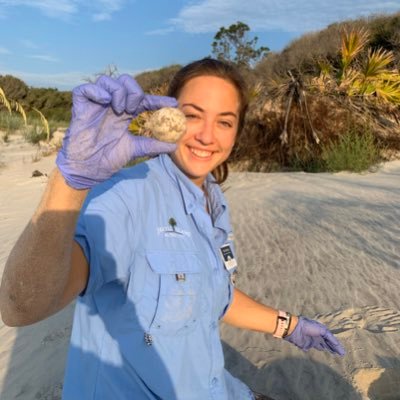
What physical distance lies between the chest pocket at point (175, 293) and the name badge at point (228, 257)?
46 cm

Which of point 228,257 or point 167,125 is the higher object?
point 167,125

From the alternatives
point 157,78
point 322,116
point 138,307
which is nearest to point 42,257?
point 138,307

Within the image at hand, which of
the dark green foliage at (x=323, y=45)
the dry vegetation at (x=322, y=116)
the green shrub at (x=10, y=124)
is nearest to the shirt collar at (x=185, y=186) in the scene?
the dry vegetation at (x=322, y=116)

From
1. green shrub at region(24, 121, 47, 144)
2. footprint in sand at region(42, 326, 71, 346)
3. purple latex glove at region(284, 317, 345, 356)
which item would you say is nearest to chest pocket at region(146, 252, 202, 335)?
purple latex glove at region(284, 317, 345, 356)

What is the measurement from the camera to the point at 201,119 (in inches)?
78.2

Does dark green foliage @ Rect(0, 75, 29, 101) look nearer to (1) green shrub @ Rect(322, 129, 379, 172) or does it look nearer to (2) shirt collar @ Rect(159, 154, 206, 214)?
(1) green shrub @ Rect(322, 129, 379, 172)

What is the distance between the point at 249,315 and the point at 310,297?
146 cm

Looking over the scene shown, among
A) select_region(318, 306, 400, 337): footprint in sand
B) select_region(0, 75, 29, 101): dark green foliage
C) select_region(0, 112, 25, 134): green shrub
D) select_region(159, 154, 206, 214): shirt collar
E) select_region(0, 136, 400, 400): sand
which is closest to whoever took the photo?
select_region(159, 154, 206, 214): shirt collar

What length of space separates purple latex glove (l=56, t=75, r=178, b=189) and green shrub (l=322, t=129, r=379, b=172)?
727cm

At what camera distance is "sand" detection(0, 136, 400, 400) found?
273cm

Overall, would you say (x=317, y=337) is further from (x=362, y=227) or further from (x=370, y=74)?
(x=370, y=74)

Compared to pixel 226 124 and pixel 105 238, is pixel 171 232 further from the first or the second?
pixel 226 124

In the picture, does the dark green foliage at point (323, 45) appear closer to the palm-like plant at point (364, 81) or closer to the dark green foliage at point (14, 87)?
the palm-like plant at point (364, 81)

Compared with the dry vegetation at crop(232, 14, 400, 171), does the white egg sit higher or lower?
higher
